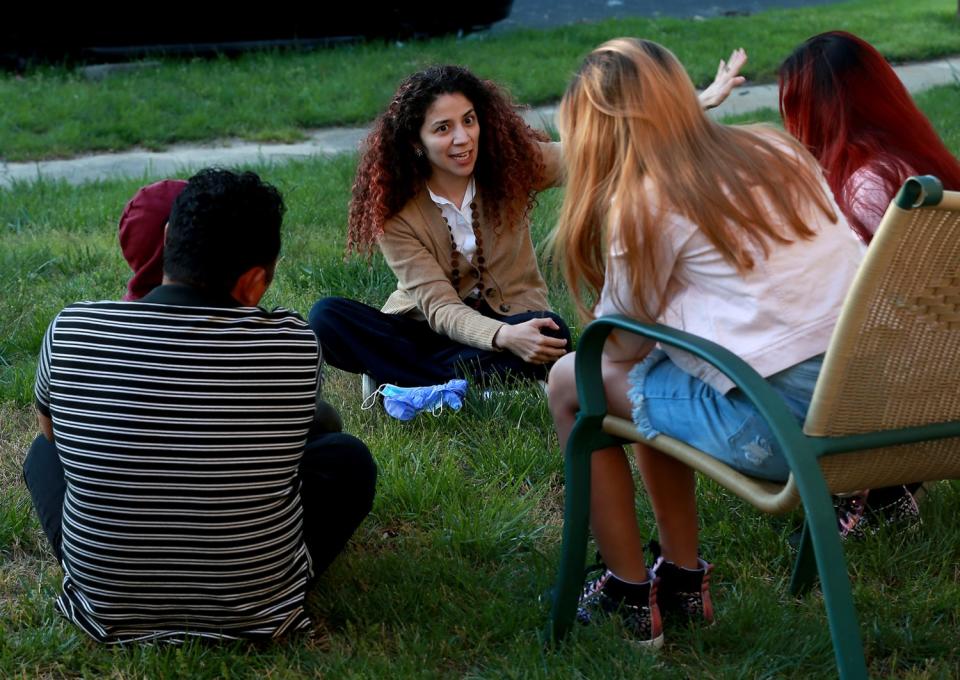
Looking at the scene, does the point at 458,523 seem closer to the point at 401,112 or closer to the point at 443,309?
the point at 443,309

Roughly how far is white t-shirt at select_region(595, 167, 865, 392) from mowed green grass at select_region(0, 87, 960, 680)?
1.99 feet

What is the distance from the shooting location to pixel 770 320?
2.09 meters

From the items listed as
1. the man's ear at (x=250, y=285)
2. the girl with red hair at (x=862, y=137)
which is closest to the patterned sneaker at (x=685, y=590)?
the girl with red hair at (x=862, y=137)

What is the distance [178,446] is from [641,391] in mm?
854

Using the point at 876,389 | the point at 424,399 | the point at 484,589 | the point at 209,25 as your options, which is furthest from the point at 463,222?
the point at 209,25

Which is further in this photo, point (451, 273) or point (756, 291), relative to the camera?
point (451, 273)

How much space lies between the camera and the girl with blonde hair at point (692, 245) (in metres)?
2.09

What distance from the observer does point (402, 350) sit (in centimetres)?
376

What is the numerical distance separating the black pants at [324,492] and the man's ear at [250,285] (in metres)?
0.37

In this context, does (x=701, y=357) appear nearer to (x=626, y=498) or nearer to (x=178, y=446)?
(x=626, y=498)

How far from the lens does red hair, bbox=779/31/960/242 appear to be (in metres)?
2.77

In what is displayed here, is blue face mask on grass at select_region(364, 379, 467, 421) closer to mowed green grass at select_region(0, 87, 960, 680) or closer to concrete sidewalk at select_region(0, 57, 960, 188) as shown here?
mowed green grass at select_region(0, 87, 960, 680)

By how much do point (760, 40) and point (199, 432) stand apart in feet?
28.1

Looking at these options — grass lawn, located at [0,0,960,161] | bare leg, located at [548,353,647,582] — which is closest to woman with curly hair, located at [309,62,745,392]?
bare leg, located at [548,353,647,582]
